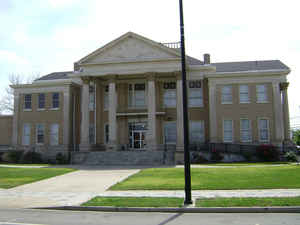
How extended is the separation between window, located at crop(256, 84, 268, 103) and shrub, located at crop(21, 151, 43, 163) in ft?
75.5

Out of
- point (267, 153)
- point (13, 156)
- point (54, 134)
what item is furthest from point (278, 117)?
point (13, 156)

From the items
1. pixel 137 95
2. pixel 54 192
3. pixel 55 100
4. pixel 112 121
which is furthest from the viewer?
pixel 55 100

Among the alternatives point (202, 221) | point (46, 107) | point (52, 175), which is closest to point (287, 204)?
point (202, 221)

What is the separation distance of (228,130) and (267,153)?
5.07 meters

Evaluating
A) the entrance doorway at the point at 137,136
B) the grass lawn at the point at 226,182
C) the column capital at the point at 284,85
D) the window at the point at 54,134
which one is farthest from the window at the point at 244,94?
the window at the point at 54,134

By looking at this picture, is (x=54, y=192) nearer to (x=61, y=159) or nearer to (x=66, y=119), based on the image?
(x=61, y=159)

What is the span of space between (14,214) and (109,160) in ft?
65.6

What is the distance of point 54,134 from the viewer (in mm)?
36625

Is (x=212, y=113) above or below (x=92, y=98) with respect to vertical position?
below

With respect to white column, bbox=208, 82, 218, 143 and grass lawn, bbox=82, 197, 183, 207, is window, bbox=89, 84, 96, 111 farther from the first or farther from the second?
grass lawn, bbox=82, 197, 183, 207

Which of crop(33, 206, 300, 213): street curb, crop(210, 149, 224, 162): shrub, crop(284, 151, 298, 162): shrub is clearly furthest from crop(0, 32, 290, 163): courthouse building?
crop(33, 206, 300, 213): street curb

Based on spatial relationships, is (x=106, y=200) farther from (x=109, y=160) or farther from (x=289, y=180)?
(x=109, y=160)

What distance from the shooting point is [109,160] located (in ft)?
97.7

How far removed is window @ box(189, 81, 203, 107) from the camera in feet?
114
